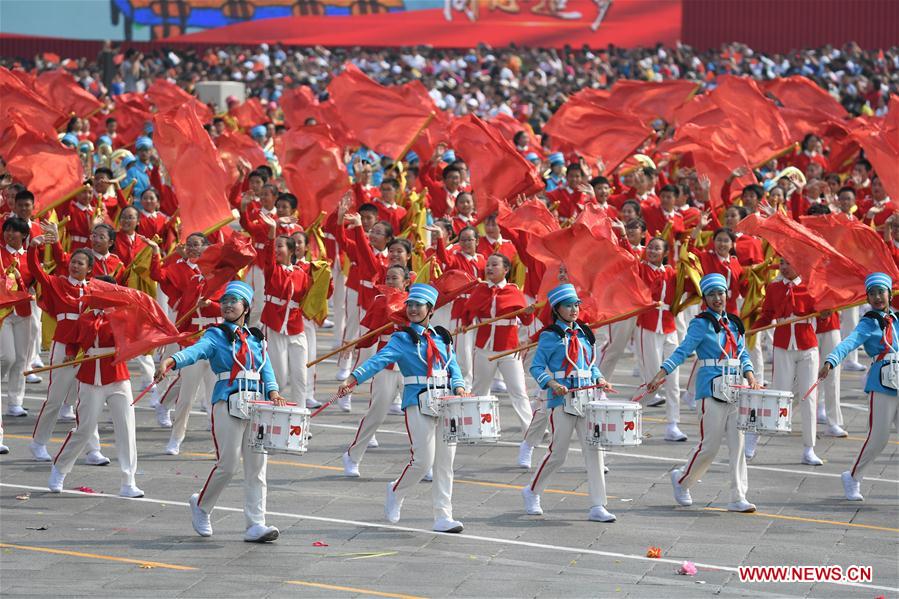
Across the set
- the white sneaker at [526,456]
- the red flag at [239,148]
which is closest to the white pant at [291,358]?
the white sneaker at [526,456]

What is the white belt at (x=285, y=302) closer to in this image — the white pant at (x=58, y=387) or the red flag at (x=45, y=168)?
the white pant at (x=58, y=387)

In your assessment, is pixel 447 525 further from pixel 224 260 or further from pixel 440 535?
A: pixel 224 260

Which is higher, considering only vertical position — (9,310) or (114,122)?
(114,122)

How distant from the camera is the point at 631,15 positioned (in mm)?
50219

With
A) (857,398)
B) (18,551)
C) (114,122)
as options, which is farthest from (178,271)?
(114,122)

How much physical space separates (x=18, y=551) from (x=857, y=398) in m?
9.65

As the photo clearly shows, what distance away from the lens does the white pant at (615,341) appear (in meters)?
15.6

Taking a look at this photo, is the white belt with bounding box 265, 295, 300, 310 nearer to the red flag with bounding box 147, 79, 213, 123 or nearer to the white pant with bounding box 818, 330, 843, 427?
the white pant with bounding box 818, 330, 843, 427

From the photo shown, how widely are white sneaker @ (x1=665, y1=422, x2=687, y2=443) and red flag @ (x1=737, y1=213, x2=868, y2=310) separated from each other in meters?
1.86

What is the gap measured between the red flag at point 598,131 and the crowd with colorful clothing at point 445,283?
0.11 feet

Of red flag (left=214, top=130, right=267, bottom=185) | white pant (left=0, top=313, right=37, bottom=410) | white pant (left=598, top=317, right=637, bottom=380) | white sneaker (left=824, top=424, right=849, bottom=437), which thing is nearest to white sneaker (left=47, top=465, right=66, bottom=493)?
white pant (left=0, top=313, right=37, bottom=410)

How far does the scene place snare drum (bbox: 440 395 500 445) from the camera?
11.1 meters

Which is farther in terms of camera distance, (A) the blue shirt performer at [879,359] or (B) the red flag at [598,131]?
(B) the red flag at [598,131]

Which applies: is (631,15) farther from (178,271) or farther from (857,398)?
(178,271)
